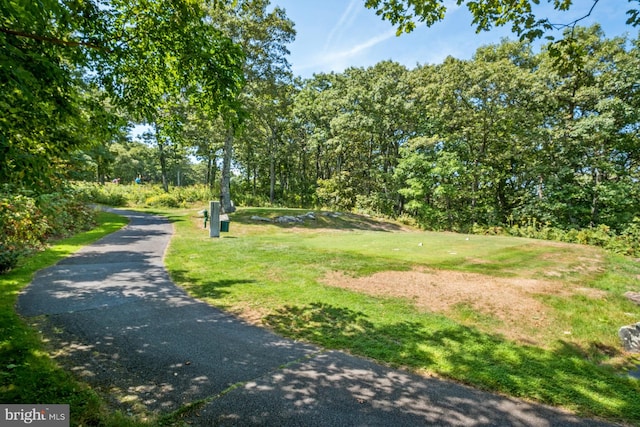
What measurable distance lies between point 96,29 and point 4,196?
21.4 feet

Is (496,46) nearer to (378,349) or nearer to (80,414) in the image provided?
(378,349)

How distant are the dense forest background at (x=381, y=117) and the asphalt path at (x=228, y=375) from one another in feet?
8.59

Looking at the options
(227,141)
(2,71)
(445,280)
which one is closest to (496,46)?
(227,141)

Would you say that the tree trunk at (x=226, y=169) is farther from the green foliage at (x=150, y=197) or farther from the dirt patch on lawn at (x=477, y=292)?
the dirt patch on lawn at (x=477, y=292)

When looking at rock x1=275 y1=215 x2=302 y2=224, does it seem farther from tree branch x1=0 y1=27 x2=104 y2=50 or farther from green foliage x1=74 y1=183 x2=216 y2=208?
tree branch x1=0 y1=27 x2=104 y2=50

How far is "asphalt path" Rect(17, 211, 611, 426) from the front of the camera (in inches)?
136

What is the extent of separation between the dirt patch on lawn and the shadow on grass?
31.7 inches

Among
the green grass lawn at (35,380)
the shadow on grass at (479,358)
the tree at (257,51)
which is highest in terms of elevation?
the tree at (257,51)

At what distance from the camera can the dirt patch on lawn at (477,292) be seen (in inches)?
254

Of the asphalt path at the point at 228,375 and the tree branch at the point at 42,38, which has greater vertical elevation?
the tree branch at the point at 42,38

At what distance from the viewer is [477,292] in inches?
310

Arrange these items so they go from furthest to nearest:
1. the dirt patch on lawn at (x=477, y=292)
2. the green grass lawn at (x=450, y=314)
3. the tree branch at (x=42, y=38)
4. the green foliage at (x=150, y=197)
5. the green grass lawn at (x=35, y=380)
→ the green foliage at (x=150, y=197)
the dirt patch on lawn at (x=477, y=292)
the green grass lawn at (x=450, y=314)
the tree branch at (x=42, y=38)
the green grass lawn at (x=35, y=380)

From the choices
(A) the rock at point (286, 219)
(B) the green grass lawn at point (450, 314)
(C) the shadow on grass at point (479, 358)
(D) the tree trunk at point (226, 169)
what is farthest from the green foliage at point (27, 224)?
(A) the rock at point (286, 219)

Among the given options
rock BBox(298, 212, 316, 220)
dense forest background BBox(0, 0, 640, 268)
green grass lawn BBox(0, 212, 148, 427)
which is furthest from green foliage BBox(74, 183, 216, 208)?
green grass lawn BBox(0, 212, 148, 427)
